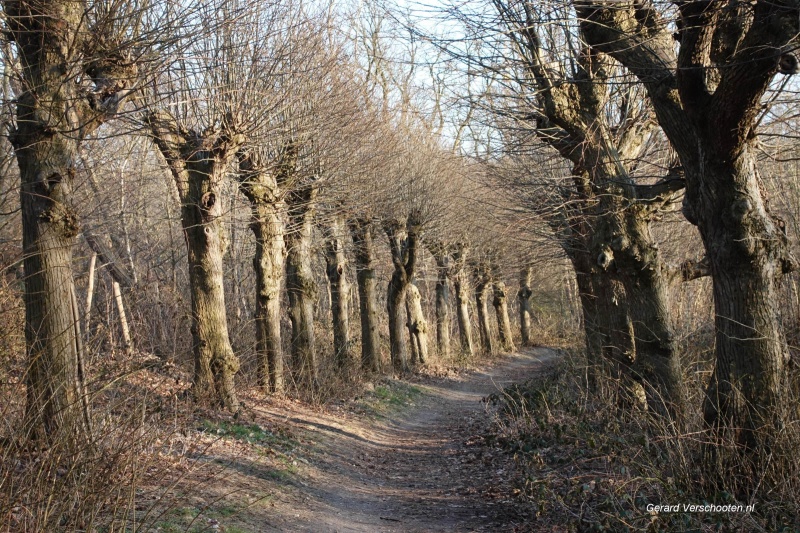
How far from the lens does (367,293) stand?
1866cm

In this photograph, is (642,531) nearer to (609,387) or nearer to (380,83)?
(609,387)

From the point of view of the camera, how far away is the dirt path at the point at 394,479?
692 centimetres

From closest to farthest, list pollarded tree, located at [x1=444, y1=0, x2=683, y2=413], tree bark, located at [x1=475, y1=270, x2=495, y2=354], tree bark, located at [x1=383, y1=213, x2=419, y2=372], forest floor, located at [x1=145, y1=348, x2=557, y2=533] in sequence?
forest floor, located at [x1=145, y1=348, x2=557, y2=533], pollarded tree, located at [x1=444, y1=0, x2=683, y2=413], tree bark, located at [x1=383, y1=213, x2=419, y2=372], tree bark, located at [x1=475, y1=270, x2=495, y2=354]

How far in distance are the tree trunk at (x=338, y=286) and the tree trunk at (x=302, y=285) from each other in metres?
1.92

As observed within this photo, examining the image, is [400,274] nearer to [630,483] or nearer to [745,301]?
[630,483]

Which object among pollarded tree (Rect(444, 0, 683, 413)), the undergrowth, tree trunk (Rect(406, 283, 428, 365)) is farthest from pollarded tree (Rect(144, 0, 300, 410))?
tree trunk (Rect(406, 283, 428, 365))

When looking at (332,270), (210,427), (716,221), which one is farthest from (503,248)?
(716,221)

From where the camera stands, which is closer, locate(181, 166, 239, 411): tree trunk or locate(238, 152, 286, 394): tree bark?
locate(181, 166, 239, 411): tree trunk

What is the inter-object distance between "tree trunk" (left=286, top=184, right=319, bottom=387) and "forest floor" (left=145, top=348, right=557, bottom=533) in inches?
46.1

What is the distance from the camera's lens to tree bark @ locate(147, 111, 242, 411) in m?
9.98

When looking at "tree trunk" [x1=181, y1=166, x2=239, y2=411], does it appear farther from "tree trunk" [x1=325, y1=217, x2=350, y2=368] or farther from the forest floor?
"tree trunk" [x1=325, y1=217, x2=350, y2=368]

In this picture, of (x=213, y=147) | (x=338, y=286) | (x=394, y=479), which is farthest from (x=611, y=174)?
(x=338, y=286)

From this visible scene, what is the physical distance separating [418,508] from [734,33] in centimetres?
577

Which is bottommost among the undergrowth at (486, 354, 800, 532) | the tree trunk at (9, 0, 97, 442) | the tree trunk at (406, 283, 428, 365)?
the undergrowth at (486, 354, 800, 532)
